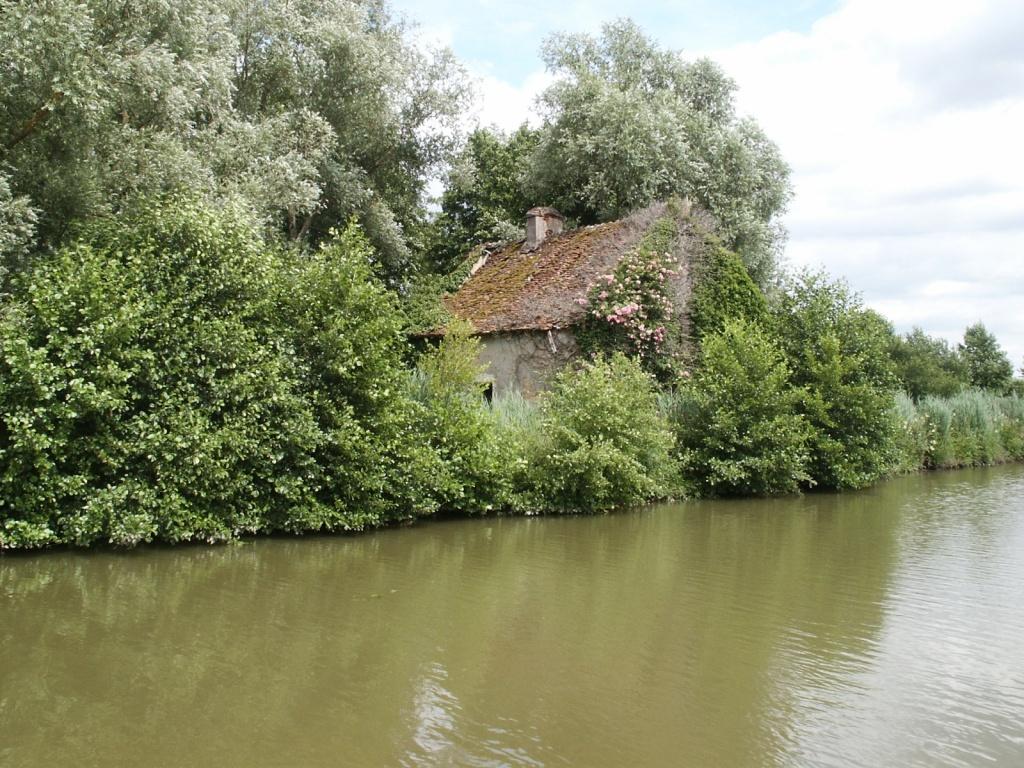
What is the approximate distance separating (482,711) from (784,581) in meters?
5.21

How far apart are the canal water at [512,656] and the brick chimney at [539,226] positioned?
1475cm

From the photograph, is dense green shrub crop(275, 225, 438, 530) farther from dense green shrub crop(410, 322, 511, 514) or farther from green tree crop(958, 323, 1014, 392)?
green tree crop(958, 323, 1014, 392)

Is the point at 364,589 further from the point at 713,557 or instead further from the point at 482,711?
the point at 713,557

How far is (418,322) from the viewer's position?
20062mm

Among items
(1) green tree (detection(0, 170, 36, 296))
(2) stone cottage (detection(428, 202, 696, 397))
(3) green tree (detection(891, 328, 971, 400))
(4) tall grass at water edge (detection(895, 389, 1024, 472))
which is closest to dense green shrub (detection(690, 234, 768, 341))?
(2) stone cottage (detection(428, 202, 696, 397))

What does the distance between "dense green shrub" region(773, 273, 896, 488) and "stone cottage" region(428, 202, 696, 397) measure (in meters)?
2.92

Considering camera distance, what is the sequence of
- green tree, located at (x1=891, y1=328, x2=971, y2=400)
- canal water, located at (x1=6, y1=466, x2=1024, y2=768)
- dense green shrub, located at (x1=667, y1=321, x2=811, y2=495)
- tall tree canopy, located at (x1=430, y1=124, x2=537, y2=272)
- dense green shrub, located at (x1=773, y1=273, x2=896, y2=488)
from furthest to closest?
green tree, located at (x1=891, y1=328, x2=971, y2=400)
tall tree canopy, located at (x1=430, y1=124, x2=537, y2=272)
dense green shrub, located at (x1=773, y1=273, x2=896, y2=488)
dense green shrub, located at (x1=667, y1=321, x2=811, y2=495)
canal water, located at (x1=6, y1=466, x2=1024, y2=768)

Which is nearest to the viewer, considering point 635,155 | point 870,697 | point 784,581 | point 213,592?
point 870,697

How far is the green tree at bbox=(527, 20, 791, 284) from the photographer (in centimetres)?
2553

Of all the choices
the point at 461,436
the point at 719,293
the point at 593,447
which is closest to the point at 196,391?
the point at 461,436

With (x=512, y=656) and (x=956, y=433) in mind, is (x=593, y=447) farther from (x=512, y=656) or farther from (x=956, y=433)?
(x=956, y=433)

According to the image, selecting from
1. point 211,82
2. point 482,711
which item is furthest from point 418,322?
point 482,711

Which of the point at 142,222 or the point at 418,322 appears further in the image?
the point at 418,322

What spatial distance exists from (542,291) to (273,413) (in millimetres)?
10731
